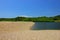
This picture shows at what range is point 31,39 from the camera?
2.92 metres

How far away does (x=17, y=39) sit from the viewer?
9.59 ft

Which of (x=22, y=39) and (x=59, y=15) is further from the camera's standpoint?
(x=59, y=15)

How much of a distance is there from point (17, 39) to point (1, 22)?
4130 millimetres

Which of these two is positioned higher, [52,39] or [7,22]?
[7,22]

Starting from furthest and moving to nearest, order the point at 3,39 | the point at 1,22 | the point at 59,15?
1. the point at 1,22
2. the point at 59,15
3. the point at 3,39

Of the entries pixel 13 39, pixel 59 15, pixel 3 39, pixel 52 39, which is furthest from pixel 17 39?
pixel 59 15

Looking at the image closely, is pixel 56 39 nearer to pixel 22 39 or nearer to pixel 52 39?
pixel 52 39

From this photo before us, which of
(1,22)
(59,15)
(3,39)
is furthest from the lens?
(1,22)

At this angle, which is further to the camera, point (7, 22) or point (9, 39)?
point (7, 22)

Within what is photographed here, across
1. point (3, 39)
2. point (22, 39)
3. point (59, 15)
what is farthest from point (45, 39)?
point (59, 15)

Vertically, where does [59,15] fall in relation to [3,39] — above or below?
above

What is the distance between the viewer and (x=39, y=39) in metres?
2.91

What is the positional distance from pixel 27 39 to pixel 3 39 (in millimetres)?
531

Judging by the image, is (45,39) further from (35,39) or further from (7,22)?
(7,22)
